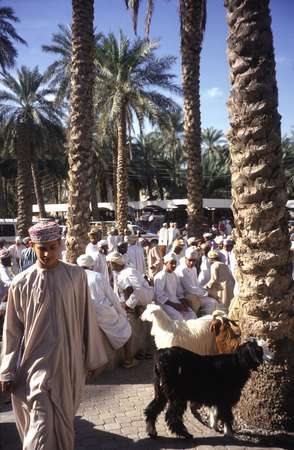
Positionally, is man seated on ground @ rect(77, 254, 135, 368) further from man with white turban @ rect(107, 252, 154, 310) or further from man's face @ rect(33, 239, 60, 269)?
man's face @ rect(33, 239, 60, 269)

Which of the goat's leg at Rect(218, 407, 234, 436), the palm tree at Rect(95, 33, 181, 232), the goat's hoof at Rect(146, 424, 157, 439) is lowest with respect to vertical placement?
the goat's hoof at Rect(146, 424, 157, 439)

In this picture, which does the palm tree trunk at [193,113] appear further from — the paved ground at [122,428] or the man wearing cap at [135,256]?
the paved ground at [122,428]

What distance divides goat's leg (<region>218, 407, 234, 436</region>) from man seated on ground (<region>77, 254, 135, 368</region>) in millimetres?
2285

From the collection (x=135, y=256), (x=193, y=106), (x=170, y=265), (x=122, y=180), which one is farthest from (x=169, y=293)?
(x=122, y=180)

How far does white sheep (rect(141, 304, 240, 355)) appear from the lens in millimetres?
4797

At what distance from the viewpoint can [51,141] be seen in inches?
1031

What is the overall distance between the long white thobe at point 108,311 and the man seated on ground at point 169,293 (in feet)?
3.80

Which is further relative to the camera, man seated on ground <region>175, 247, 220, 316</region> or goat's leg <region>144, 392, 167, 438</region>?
man seated on ground <region>175, 247, 220, 316</region>

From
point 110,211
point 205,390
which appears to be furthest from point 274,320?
point 110,211

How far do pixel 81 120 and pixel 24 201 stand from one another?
45.8 ft

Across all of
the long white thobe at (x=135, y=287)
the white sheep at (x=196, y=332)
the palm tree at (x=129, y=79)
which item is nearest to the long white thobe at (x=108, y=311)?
the long white thobe at (x=135, y=287)

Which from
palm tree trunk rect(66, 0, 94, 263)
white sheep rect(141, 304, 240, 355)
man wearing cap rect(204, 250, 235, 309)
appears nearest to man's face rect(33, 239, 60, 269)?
white sheep rect(141, 304, 240, 355)

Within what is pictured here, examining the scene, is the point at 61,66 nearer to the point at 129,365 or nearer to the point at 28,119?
the point at 28,119

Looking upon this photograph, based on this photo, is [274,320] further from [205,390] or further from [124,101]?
[124,101]
